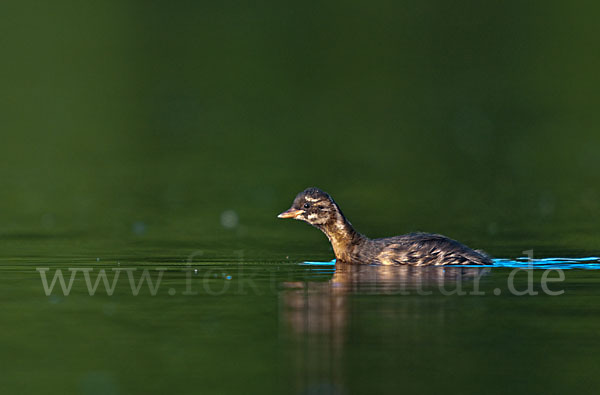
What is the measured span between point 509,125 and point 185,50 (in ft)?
79.7

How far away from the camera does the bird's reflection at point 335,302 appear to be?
1061cm

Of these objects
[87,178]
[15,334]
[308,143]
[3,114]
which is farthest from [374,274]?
[3,114]

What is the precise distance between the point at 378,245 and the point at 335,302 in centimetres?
423

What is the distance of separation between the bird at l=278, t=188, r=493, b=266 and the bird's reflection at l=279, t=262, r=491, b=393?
212 mm

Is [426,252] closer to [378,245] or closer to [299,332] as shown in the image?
[378,245]

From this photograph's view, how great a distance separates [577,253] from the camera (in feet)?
58.8

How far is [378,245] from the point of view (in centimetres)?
1791

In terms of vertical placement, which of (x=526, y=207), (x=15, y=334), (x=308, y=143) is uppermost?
(x=308, y=143)

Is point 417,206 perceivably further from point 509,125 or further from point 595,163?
point 509,125

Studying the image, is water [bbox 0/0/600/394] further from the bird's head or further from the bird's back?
the bird's head

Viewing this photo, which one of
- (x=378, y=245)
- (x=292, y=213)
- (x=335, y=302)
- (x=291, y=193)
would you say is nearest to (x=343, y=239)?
(x=378, y=245)

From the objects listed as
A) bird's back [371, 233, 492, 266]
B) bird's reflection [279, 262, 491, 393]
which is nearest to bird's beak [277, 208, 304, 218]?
bird's reflection [279, 262, 491, 393]

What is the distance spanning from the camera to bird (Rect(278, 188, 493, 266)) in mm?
17375

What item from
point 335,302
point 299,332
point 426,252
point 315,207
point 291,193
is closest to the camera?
point 299,332
